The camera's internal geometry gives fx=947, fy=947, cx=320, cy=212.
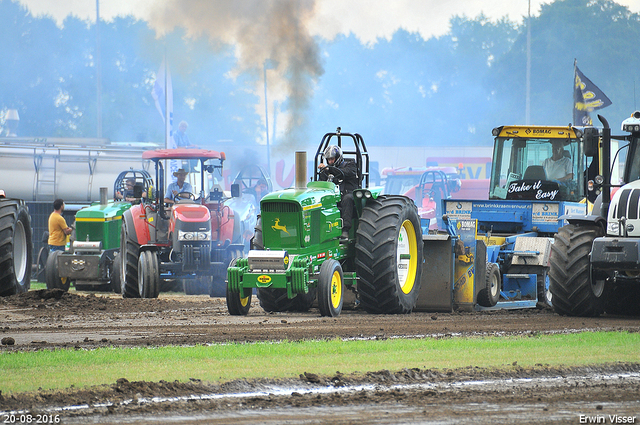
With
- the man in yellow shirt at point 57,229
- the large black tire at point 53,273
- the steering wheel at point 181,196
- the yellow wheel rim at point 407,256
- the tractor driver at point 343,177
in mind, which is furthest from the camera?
the man in yellow shirt at point 57,229

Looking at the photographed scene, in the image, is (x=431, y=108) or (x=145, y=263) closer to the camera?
(x=145, y=263)

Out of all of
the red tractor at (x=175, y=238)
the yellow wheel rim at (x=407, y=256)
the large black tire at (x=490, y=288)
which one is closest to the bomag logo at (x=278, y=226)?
the yellow wheel rim at (x=407, y=256)

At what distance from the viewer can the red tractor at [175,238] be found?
55.2ft

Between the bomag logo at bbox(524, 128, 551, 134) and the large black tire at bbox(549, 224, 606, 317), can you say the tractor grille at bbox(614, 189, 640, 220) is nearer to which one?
the large black tire at bbox(549, 224, 606, 317)

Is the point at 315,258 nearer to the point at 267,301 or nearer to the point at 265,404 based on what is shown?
the point at 267,301

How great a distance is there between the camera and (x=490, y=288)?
1397 centimetres

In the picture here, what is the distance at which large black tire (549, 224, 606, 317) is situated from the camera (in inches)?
465

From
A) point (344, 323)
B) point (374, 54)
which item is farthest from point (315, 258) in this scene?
point (374, 54)

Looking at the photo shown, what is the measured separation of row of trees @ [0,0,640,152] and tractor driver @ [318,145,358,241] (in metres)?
29.3

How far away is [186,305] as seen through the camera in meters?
14.7

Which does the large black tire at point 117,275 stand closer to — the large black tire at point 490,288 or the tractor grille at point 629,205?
the large black tire at point 490,288

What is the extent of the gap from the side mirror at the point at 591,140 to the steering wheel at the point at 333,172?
10.9 ft

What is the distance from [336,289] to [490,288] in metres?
2.93

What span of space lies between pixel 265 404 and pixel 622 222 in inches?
260
